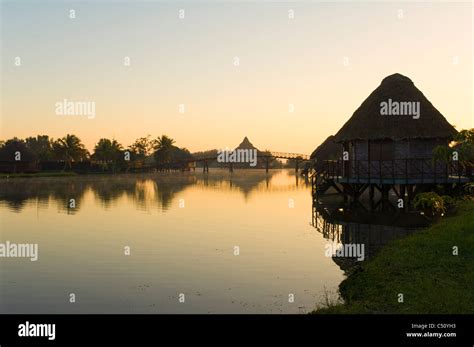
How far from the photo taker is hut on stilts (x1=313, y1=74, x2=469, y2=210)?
96.9ft

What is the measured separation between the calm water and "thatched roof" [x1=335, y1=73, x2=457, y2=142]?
715 centimetres

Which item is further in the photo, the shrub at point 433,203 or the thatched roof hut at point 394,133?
the thatched roof hut at point 394,133

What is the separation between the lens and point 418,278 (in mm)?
12180

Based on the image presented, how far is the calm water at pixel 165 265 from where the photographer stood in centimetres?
1233

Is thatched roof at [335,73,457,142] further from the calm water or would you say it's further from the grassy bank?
the grassy bank

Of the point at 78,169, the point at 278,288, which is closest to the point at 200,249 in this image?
the point at 278,288

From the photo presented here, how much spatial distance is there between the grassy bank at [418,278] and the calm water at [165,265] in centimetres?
106

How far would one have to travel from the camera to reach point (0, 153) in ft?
273

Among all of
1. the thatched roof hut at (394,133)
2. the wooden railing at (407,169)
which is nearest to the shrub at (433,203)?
the wooden railing at (407,169)

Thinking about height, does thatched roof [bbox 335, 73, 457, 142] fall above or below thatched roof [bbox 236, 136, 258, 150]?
below

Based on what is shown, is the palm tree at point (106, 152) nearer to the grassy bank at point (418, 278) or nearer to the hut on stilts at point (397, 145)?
the hut on stilts at point (397, 145)

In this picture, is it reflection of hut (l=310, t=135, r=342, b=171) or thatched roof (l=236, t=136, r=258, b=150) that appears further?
thatched roof (l=236, t=136, r=258, b=150)

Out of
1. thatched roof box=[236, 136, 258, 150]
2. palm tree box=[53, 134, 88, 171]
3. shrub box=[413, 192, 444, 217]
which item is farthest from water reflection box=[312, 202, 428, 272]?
thatched roof box=[236, 136, 258, 150]
